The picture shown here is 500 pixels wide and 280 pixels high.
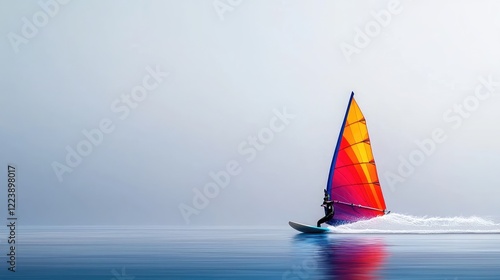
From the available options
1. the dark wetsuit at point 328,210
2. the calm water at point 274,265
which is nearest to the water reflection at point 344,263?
the calm water at point 274,265

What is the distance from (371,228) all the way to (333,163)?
10.3m

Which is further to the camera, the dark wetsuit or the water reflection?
the dark wetsuit

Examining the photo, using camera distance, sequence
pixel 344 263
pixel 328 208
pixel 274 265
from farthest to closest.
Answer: pixel 328 208 → pixel 274 265 → pixel 344 263

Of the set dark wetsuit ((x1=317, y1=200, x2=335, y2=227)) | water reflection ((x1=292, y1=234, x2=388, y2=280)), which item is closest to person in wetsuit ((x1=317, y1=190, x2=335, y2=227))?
dark wetsuit ((x1=317, y1=200, x2=335, y2=227))

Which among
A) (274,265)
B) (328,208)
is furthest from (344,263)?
(328,208)

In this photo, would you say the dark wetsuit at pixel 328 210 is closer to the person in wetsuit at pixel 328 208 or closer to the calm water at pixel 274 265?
the person in wetsuit at pixel 328 208

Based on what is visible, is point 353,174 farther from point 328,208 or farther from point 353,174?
point 328,208

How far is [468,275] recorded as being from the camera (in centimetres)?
2948

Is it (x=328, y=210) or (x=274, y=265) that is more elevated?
(x=328, y=210)

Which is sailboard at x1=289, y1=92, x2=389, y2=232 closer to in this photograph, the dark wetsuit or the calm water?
the dark wetsuit

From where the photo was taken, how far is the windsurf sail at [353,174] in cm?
A: 6588

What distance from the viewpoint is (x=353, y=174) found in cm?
6650

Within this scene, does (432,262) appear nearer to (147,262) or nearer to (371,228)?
(147,262)

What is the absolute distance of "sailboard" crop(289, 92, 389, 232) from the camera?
65.9 meters
